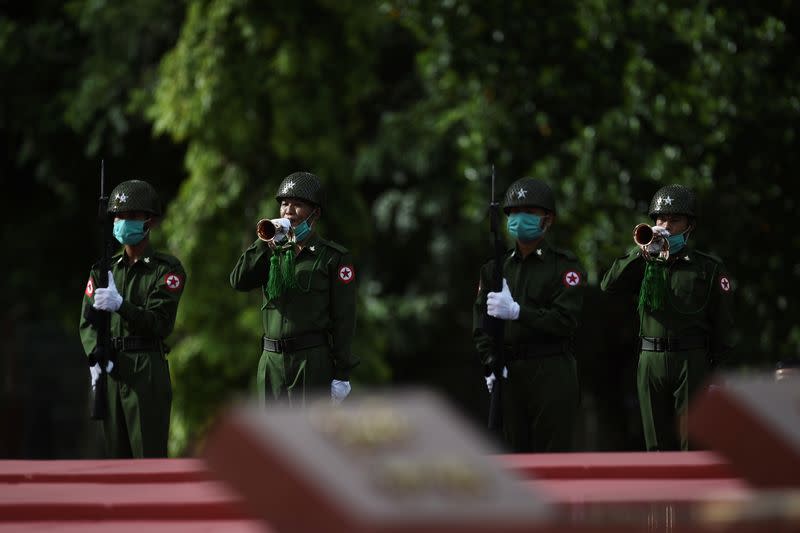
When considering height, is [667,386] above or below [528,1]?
below

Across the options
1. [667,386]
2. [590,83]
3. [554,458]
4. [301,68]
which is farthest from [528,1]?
[554,458]

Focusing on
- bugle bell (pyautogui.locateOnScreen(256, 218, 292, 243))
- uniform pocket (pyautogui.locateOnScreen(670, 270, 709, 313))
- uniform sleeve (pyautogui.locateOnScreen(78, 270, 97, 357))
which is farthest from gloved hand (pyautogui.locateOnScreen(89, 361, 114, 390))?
uniform pocket (pyautogui.locateOnScreen(670, 270, 709, 313))

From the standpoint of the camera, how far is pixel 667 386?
355 inches

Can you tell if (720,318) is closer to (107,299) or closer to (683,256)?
(683,256)

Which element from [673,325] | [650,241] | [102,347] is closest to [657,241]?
[650,241]

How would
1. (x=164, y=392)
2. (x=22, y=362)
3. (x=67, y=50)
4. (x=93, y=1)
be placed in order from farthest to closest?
1. (x=22, y=362)
2. (x=67, y=50)
3. (x=93, y=1)
4. (x=164, y=392)

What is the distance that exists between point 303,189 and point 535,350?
154 cm

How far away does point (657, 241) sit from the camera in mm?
9039

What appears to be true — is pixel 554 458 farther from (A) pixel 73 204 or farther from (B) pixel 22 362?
(B) pixel 22 362

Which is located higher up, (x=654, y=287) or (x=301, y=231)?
(x=301, y=231)

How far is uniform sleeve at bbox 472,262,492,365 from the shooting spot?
29.2ft

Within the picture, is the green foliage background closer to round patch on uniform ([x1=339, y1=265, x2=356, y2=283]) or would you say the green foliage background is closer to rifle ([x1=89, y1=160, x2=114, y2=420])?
round patch on uniform ([x1=339, y1=265, x2=356, y2=283])

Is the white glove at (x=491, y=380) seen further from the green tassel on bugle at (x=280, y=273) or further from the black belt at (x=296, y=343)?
the green tassel on bugle at (x=280, y=273)

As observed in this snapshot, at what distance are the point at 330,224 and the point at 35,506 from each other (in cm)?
1087
